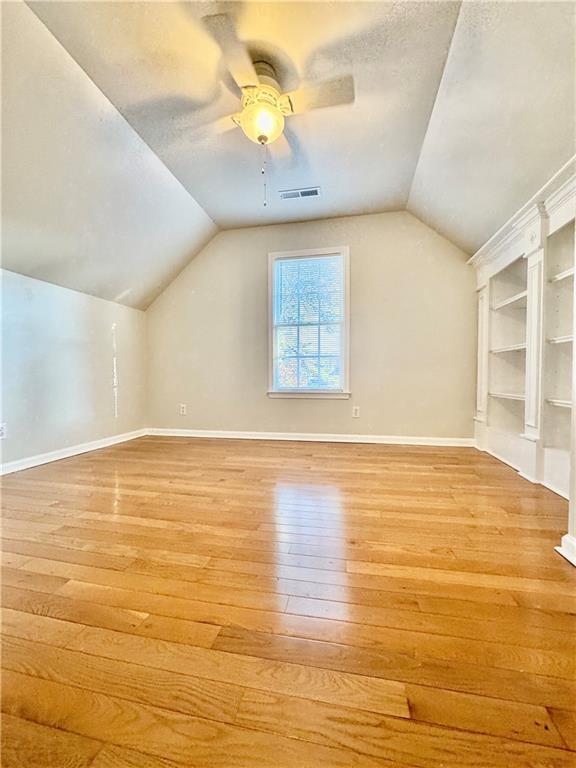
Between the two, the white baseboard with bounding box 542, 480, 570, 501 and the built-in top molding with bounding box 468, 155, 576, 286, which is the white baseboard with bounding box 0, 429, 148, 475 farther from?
the built-in top molding with bounding box 468, 155, 576, 286

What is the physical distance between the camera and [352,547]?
60.5 inches

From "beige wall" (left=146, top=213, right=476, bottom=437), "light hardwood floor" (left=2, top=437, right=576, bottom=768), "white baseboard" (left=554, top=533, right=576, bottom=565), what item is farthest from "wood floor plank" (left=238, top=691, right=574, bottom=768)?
"beige wall" (left=146, top=213, right=476, bottom=437)

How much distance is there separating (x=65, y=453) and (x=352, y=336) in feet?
10.5

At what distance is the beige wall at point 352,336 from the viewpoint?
366 cm

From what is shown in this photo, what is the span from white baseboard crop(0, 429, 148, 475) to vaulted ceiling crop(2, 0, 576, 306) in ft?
5.37

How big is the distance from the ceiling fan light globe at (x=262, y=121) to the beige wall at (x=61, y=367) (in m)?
2.30

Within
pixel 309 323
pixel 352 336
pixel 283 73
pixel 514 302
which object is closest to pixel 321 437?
pixel 352 336

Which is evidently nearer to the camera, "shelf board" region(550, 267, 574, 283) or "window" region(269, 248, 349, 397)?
"shelf board" region(550, 267, 574, 283)

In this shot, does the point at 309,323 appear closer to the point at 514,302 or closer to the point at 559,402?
the point at 514,302

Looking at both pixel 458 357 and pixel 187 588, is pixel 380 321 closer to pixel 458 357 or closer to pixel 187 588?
pixel 458 357

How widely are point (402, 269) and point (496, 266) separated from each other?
911 millimetres

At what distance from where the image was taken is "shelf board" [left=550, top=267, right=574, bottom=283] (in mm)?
2224

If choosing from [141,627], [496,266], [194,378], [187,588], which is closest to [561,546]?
[187,588]

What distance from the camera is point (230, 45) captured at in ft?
5.33
